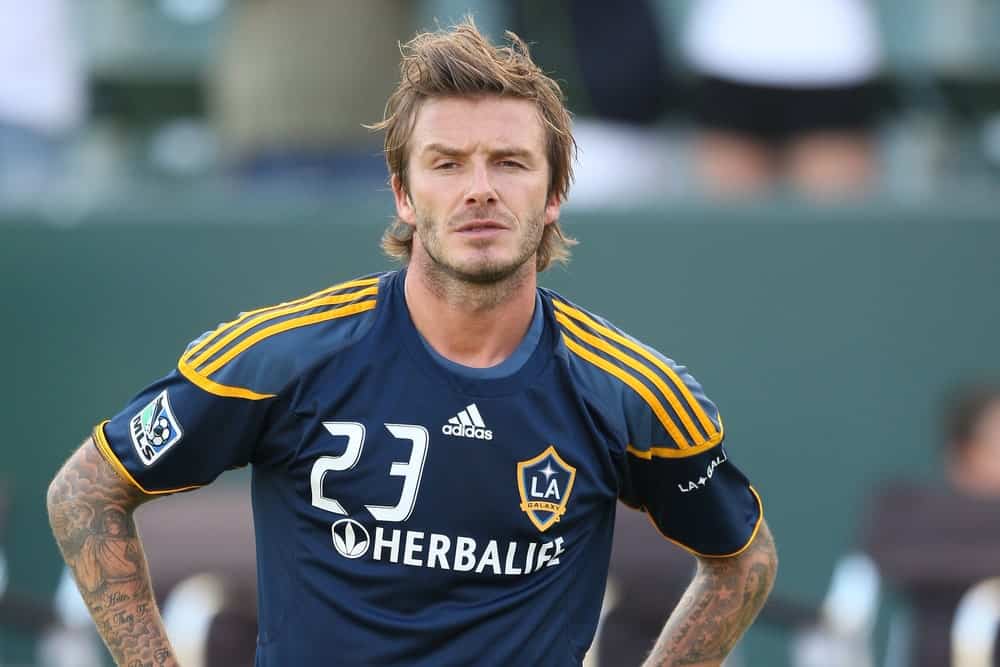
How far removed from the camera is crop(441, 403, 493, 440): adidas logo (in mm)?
3295

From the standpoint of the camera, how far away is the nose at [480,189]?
3.19 m

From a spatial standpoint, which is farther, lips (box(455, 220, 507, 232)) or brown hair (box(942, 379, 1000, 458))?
brown hair (box(942, 379, 1000, 458))

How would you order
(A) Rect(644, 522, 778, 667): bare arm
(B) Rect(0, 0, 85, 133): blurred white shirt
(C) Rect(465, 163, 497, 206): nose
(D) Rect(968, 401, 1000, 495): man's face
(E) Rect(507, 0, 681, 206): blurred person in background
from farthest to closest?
(E) Rect(507, 0, 681, 206): blurred person in background → (B) Rect(0, 0, 85, 133): blurred white shirt → (D) Rect(968, 401, 1000, 495): man's face → (A) Rect(644, 522, 778, 667): bare arm → (C) Rect(465, 163, 497, 206): nose

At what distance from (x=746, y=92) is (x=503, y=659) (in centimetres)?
454

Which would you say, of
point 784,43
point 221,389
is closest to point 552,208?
point 221,389

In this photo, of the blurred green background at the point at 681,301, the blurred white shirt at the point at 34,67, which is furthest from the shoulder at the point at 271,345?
the blurred white shirt at the point at 34,67

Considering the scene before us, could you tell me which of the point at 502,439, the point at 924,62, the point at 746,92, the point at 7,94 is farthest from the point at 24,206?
the point at 502,439

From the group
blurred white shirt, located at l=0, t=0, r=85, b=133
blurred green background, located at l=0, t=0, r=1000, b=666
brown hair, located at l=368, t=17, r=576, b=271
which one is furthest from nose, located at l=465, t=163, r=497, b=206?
blurred white shirt, located at l=0, t=0, r=85, b=133

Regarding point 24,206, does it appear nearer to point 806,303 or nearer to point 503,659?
point 806,303

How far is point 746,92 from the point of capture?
292 inches

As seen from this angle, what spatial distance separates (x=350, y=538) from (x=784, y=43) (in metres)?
4.69

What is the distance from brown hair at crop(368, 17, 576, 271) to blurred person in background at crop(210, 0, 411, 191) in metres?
3.64

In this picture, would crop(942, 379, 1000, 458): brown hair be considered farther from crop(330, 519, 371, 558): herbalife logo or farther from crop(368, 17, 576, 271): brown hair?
crop(330, 519, 371, 558): herbalife logo

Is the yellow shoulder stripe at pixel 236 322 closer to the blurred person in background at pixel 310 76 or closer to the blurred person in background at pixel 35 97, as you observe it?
the blurred person in background at pixel 310 76
